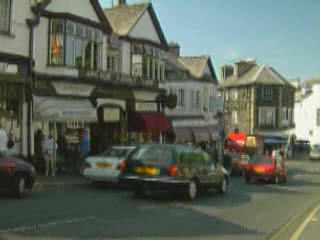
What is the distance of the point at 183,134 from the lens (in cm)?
3953

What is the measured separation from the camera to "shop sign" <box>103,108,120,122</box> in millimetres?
27150

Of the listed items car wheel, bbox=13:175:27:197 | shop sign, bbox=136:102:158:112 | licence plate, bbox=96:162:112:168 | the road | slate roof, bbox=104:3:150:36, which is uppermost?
slate roof, bbox=104:3:150:36

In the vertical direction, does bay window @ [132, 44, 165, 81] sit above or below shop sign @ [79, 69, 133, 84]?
above

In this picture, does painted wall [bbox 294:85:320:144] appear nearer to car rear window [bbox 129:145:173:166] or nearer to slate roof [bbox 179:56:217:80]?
slate roof [bbox 179:56:217:80]

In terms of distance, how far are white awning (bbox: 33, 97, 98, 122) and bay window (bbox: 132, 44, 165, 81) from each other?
6.57 meters

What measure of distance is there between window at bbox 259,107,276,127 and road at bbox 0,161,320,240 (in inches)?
2187

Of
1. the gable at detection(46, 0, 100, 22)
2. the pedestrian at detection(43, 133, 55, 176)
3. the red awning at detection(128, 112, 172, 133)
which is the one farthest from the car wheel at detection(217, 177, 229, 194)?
the red awning at detection(128, 112, 172, 133)

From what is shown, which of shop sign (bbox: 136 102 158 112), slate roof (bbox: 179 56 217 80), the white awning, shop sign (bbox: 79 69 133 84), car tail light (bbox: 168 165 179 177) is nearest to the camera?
car tail light (bbox: 168 165 179 177)

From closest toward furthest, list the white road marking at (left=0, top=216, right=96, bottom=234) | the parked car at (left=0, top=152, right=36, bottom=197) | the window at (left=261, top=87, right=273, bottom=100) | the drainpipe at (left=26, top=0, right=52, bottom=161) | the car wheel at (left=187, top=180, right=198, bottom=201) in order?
the white road marking at (left=0, top=216, right=96, bottom=234) < the parked car at (left=0, top=152, right=36, bottom=197) < the car wheel at (left=187, top=180, right=198, bottom=201) < the drainpipe at (left=26, top=0, right=52, bottom=161) < the window at (left=261, top=87, right=273, bottom=100)

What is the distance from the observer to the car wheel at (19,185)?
46.8 ft

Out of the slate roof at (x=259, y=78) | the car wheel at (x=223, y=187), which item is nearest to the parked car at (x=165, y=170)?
the car wheel at (x=223, y=187)

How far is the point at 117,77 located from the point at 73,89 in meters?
3.69

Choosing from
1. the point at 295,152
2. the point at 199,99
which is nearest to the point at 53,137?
the point at 199,99

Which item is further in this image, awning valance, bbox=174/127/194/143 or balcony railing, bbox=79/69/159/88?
awning valance, bbox=174/127/194/143
